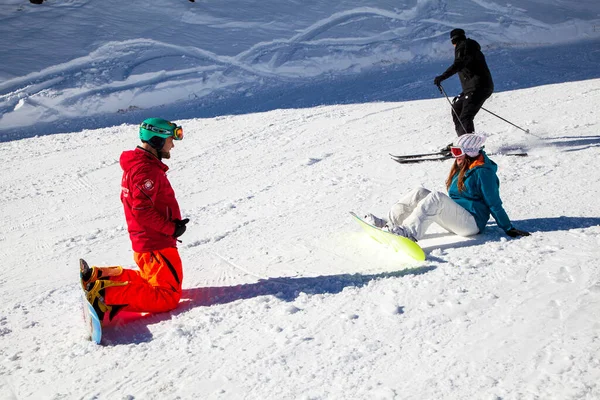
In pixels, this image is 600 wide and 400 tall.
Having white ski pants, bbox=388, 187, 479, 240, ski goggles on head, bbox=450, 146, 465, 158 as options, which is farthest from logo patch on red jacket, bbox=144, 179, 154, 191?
ski goggles on head, bbox=450, 146, 465, 158

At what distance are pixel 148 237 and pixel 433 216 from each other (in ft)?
7.21

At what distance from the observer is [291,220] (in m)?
5.77

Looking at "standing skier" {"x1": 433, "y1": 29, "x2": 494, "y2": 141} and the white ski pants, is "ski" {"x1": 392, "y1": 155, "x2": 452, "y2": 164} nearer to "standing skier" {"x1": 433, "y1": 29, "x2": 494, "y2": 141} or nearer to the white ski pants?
"standing skier" {"x1": 433, "y1": 29, "x2": 494, "y2": 141}

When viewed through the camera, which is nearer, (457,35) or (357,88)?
(457,35)

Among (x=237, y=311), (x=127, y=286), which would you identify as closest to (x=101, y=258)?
(x=127, y=286)

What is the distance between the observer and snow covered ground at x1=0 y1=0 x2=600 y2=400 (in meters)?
3.16

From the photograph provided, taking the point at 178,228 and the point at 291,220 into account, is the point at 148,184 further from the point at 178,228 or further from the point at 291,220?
the point at 291,220

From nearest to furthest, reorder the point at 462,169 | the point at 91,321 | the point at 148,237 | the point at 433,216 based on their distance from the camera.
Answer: the point at 91,321
the point at 148,237
the point at 433,216
the point at 462,169

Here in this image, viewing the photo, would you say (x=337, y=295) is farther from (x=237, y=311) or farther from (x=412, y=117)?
(x=412, y=117)

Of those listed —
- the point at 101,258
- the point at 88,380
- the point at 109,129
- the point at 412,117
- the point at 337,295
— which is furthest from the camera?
the point at 109,129

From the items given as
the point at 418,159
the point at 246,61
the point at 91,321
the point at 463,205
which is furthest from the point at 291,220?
the point at 246,61

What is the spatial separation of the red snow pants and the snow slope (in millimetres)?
104

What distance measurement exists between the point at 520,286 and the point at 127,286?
262cm

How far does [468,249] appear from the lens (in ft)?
14.5
